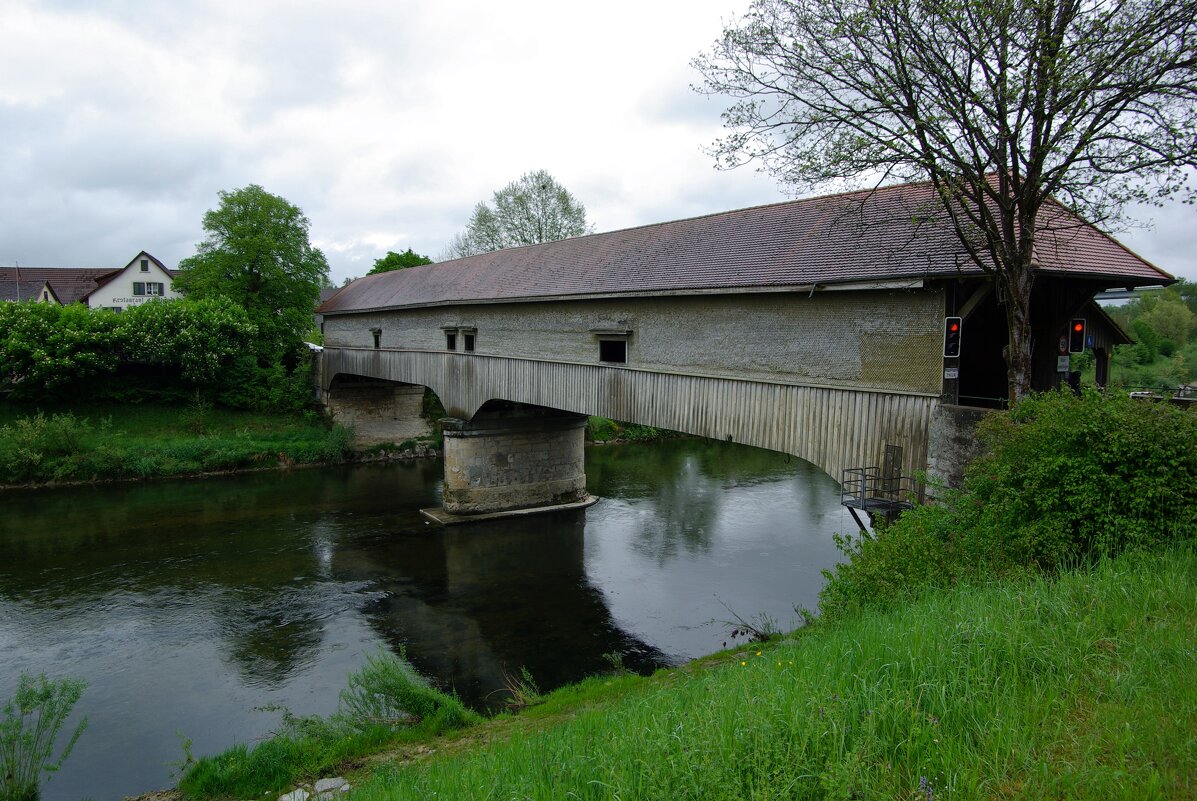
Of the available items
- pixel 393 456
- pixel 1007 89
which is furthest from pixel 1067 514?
pixel 393 456

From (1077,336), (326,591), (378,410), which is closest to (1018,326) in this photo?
(1077,336)

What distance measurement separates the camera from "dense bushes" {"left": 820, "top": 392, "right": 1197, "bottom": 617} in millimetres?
4699

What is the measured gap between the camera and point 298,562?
13.8m

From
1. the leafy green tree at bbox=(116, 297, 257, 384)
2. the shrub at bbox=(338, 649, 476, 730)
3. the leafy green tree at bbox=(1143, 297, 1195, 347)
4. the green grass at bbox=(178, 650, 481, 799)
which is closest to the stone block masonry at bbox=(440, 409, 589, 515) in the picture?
the green grass at bbox=(178, 650, 481, 799)

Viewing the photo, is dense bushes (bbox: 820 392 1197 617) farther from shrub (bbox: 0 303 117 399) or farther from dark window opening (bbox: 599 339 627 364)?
Answer: shrub (bbox: 0 303 117 399)

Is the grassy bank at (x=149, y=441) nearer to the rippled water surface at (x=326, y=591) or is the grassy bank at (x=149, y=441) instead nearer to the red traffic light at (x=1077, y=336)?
the rippled water surface at (x=326, y=591)

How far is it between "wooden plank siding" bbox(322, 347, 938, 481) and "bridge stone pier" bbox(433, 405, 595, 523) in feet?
2.41

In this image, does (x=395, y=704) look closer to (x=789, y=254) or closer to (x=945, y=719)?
(x=945, y=719)

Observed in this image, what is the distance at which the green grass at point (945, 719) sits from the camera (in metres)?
2.72

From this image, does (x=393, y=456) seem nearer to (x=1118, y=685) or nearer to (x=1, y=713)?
(x=1, y=713)

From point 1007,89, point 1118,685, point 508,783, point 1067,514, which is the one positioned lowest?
point 508,783

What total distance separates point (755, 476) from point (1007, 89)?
15510 millimetres

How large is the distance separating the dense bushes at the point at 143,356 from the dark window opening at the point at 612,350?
55.7 feet

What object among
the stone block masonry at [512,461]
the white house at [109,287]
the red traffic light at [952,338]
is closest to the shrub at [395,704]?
the red traffic light at [952,338]
